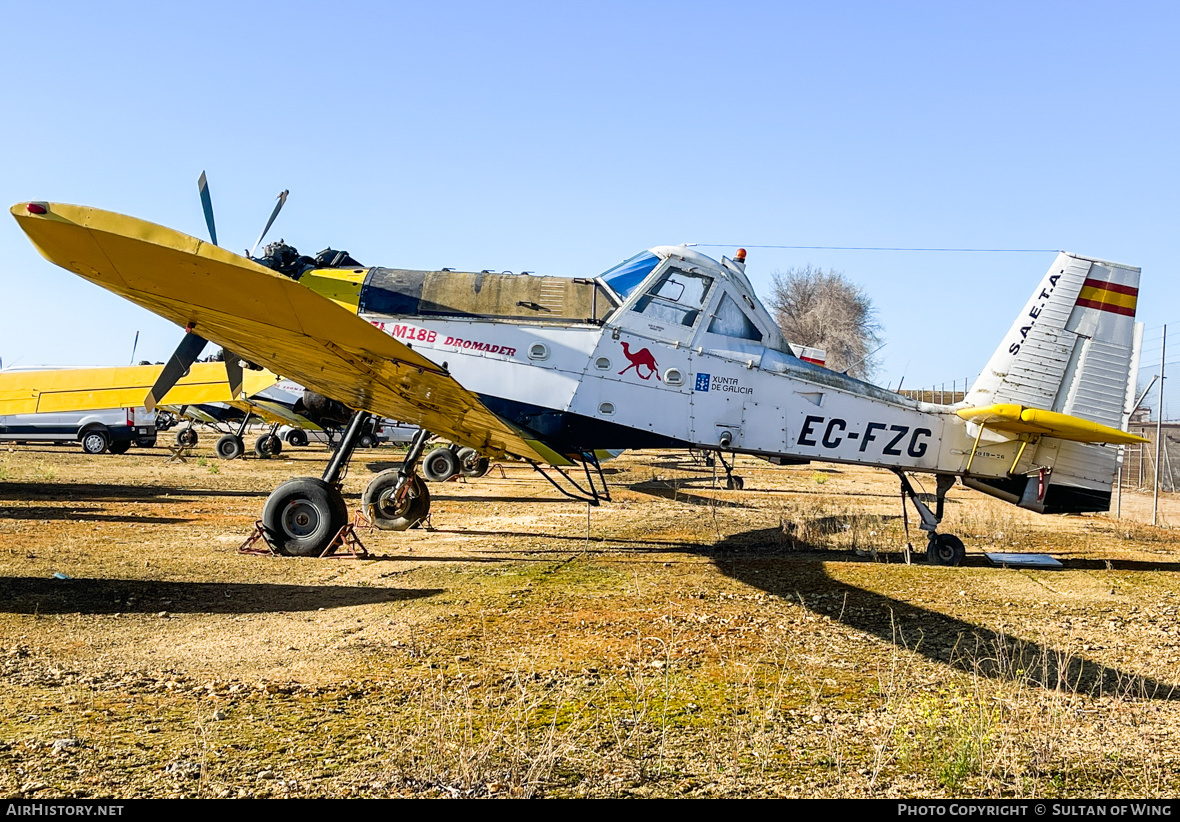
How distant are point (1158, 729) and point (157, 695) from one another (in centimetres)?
574

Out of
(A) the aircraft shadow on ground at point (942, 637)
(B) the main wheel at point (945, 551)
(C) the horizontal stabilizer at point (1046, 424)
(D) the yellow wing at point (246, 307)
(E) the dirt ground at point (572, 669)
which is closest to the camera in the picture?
(E) the dirt ground at point (572, 669)

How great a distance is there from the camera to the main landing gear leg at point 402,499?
473 inches

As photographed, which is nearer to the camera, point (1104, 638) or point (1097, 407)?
point (1104, 638)

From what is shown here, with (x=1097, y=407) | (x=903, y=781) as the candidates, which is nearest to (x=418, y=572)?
(x=903, y=781)

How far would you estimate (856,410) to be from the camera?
1077cm

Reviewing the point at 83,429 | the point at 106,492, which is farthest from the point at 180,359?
the point at 83,429

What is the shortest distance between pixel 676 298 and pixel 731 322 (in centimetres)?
78

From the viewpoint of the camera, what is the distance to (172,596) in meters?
7.95

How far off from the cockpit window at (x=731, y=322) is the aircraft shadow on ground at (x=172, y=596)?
465 cm

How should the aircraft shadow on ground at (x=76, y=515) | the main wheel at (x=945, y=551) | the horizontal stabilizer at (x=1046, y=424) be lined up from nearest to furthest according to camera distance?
the horizontal stabilizer at (x=1046, y=424) < the main wheel at (x=945, y=551) < the aircraft shadow on ground at (x=76, y=515)

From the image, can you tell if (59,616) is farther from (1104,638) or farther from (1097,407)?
(1097,407)

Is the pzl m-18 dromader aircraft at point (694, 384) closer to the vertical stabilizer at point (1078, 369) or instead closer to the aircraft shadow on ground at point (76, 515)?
the vertical stabilizer at point (1078, 369)

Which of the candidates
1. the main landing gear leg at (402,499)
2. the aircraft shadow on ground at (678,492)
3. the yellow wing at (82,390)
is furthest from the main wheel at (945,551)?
the yellow wing at (82,390)

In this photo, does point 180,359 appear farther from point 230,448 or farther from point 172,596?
point 230,448
